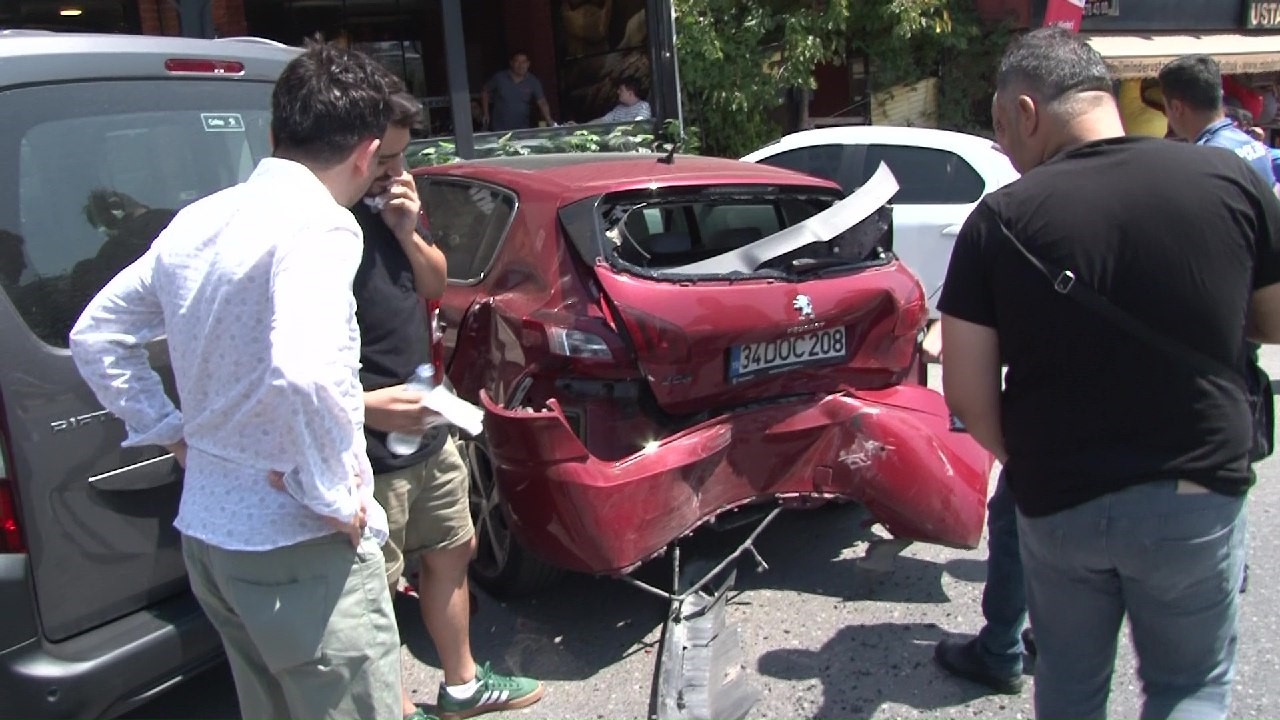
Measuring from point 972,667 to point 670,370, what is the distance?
1338 mm

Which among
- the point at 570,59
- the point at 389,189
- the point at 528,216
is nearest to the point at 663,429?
the point at 528,216

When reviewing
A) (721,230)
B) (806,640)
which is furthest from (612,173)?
(806,640)

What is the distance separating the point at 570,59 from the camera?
1290cm

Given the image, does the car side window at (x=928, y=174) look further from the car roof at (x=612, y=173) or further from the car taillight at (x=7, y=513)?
the car taillight at (x=7, y=513)

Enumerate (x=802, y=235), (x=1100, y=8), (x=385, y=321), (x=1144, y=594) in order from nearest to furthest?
(x=1144, y=594) → (x=385, y=321) → (x=802, y=235) → (x=1100, y=8)

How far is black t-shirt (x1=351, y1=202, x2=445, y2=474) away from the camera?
8.70 feet

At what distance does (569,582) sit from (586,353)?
1.17 metres

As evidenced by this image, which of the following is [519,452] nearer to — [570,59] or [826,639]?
[826,639]

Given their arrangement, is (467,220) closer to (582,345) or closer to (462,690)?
(582,345)

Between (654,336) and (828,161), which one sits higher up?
(828,161)

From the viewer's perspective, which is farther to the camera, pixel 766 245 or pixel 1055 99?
pixel 766 245

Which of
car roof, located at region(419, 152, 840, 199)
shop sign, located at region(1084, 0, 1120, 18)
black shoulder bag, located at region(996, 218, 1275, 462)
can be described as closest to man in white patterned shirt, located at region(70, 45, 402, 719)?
black shoulder bag, located at region(996, 218, 1275, 462)

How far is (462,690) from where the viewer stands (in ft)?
10.0

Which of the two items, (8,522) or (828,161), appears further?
(828,161)
